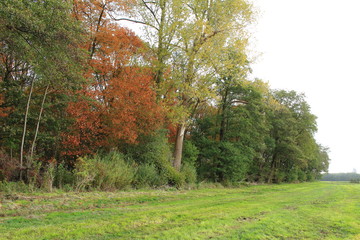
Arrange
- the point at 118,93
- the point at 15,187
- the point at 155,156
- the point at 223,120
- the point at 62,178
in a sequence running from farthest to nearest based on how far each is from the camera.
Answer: the point at 223,120, the point at 155,156, the point at 118,93, the point at 62,178, the point at 15,187

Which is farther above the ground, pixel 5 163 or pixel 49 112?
pixel 49 112

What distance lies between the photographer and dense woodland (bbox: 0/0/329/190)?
9.07 m

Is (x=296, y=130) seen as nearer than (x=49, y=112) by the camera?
No

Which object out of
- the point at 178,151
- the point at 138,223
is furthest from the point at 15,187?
the point at 178,151

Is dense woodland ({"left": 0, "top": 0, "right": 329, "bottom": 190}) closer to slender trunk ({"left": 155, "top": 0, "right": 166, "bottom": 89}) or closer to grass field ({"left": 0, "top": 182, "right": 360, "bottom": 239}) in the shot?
slender trunk ({"left": 155, "top": 0, "right": 166, "bottom": 89})

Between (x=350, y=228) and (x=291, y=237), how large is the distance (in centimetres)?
211

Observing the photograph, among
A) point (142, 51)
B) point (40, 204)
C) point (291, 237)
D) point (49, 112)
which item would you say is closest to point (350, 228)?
Result: point (291, 237)

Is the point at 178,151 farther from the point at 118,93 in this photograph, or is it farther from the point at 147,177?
the point at 118,93

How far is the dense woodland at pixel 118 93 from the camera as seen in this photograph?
29.8 feet

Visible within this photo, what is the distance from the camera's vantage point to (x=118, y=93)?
1331cm

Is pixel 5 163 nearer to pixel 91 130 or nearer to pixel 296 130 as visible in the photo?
pixel 91 130

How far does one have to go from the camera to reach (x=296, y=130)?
3447 cm

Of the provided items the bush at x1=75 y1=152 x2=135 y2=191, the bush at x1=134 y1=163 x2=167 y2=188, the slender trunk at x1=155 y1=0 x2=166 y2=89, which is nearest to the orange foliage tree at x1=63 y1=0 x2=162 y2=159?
the slender trunk at x1=155 y1=0 x2=166 y2=89

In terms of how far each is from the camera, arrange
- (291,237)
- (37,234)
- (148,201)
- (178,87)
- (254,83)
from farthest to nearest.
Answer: (254,83) → (178,87) → (148,201) → (291,237) → (37,234)
